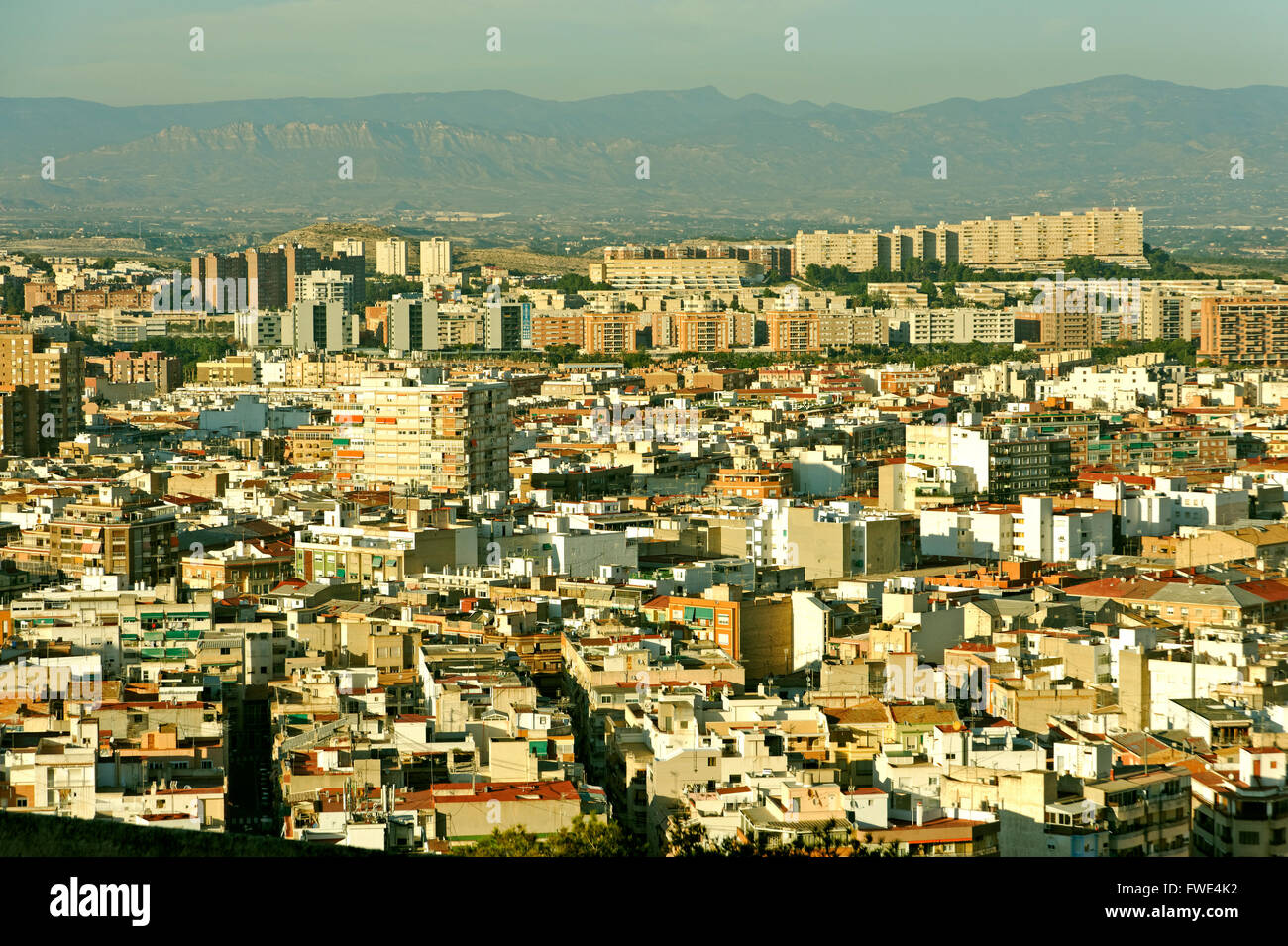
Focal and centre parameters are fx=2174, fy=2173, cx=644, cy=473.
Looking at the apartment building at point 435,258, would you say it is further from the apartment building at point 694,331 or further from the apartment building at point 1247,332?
the apartment building at point 1247,332

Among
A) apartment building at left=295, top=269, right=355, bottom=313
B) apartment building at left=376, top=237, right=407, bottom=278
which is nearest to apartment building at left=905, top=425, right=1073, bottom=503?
apartment building at left=295, top=269, right=355, bottom=313

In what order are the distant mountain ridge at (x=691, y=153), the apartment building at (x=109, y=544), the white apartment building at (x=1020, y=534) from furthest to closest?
the distant mountain ridge at (x=691, y=153)
the white apartment building at (x=1020, y=534)
the apartment building at (x=109, y=544)

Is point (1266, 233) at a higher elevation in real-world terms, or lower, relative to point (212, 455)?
higher

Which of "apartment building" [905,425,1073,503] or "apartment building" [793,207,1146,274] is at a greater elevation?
"apartment building" [793,207,1146,274]
